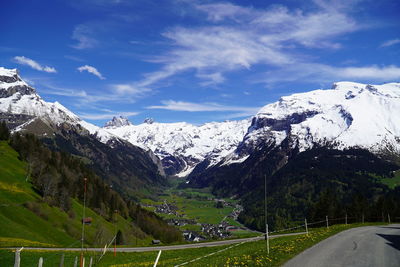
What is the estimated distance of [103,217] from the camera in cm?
17350

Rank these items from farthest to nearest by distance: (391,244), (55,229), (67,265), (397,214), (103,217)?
(103,217)
(397,214)
(55,229)
(67,265)
(391,244)

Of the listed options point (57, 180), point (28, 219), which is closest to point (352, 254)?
point (28, 219)

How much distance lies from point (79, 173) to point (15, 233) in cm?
11805

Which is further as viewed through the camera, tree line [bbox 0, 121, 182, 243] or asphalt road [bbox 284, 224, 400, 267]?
tree line [bbox 0, 121, 182, 243]

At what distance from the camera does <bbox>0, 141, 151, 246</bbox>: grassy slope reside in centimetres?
8619

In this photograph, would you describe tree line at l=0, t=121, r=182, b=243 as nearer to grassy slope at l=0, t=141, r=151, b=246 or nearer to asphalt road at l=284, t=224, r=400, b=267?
grassy slope at l=0, t=141, r=151, b=246

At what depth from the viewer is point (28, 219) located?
331 feet

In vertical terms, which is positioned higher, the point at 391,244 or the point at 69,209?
the point at 391,244

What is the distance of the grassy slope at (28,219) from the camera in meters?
86.2

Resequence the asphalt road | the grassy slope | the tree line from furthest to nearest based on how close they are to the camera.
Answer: the tree line → the grassy slope → the asphalt road

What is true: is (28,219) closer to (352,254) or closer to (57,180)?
(57,180)

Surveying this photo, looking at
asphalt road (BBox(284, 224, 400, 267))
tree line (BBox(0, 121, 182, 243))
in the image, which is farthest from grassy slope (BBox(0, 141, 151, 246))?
asphalt road (BBox(284, 224, 400, 267))

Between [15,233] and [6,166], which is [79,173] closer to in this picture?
[6,166]

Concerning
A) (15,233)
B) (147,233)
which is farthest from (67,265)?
(147,233)
